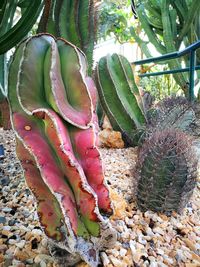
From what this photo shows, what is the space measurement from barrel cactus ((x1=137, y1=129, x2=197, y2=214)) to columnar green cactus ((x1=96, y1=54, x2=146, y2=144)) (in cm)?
118

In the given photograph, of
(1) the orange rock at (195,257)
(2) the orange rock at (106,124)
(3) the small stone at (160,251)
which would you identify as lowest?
(1) the orange rock at (195,257)

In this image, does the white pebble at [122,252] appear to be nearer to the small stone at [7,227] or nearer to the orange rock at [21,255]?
the orange rock at [21,255]

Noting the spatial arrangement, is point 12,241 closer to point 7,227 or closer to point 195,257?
point 7,227

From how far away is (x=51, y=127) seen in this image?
825 mm

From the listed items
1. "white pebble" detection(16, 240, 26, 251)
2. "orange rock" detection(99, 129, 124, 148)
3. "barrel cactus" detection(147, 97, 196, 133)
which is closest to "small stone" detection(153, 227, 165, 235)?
"white pebble" detection(16, 240, 26, 251)

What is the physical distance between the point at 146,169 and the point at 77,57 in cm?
58

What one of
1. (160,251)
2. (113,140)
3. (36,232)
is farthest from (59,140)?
(113,140)

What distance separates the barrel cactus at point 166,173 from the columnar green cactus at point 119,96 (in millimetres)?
1178

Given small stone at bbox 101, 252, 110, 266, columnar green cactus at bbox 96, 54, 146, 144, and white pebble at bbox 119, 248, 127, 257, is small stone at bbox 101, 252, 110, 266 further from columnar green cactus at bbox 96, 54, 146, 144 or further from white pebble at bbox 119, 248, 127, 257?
columnar green cactus at bbox 96, 54, 146, 144

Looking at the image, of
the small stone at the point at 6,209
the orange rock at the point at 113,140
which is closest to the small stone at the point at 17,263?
the small stone at the point at 6,209

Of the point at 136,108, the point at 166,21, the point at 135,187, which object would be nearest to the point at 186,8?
the point at 166,21

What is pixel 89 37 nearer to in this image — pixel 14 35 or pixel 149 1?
pixel 14 35

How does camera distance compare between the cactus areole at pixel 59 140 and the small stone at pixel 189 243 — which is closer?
the cactus areole at pixel 59 140

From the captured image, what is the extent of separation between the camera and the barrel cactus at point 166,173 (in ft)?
4.15
